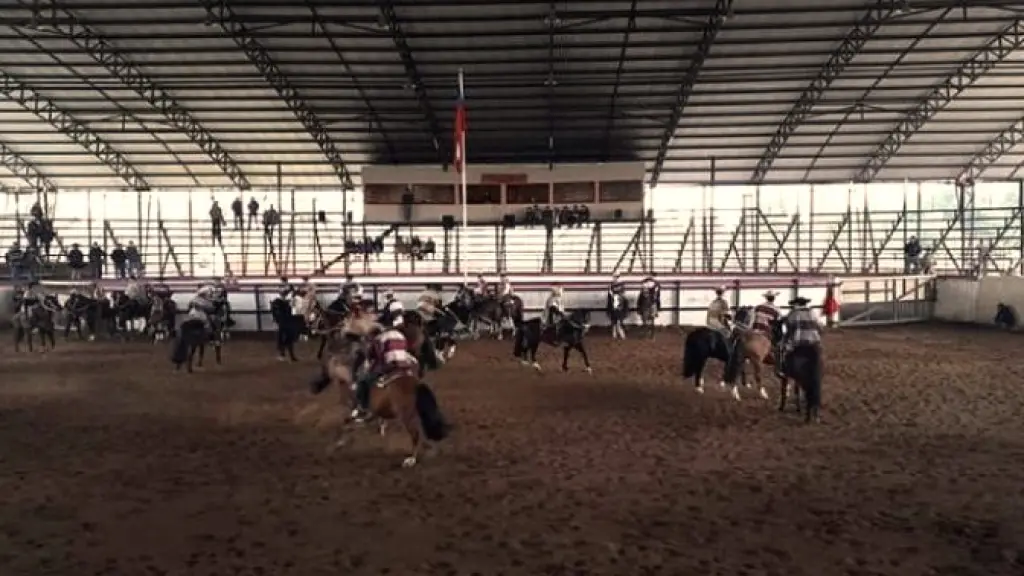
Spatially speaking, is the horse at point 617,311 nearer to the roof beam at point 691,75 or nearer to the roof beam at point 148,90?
the roof beam at point 691,75

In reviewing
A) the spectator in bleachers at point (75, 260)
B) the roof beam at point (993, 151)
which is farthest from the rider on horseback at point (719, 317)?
the roof beam at point (993, 151)

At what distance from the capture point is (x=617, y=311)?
24906 mm

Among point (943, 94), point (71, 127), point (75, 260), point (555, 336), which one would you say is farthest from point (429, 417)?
point (71, 127)

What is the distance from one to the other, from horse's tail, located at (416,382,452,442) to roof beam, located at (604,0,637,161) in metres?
19.6

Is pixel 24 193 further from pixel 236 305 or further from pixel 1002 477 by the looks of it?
pixel 1002 477

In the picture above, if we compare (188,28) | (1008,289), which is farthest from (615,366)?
(188,28)

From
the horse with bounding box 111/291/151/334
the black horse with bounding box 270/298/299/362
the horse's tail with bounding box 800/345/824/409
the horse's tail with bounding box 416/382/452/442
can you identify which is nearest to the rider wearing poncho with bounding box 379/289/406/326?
the horse's tail with bounding box 416/382/452/442

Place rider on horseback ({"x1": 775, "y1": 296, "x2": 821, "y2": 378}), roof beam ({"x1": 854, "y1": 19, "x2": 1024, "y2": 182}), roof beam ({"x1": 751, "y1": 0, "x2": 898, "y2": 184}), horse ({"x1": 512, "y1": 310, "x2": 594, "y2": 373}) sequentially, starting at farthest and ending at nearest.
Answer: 1. roof beam ({"x1": 854, "y1": 19, "x2": 1024, "y2": 182})
2. roof beam ({"x1": 751, "y1": 0, "x2": 898, "y2": 184})
3. horse ({"x1": 512, "y1": 310, "x2": 594, "y2": 373})
4. rider on horseback ({"x1": 775, "y1": 296, "x2": 821, "y2": 378})

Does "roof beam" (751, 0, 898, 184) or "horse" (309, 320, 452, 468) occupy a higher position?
"roof beam" (751, 0, 898, 184)

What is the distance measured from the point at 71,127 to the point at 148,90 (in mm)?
5573

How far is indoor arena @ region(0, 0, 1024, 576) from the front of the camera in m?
8.15

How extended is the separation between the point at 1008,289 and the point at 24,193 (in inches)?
1606

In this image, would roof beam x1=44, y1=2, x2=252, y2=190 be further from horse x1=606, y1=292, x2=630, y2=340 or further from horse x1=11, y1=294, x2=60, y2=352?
horse x1=606, y1=292, x2=630, y2=340

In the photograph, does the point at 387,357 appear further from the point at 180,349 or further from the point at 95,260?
the point at 95,260
